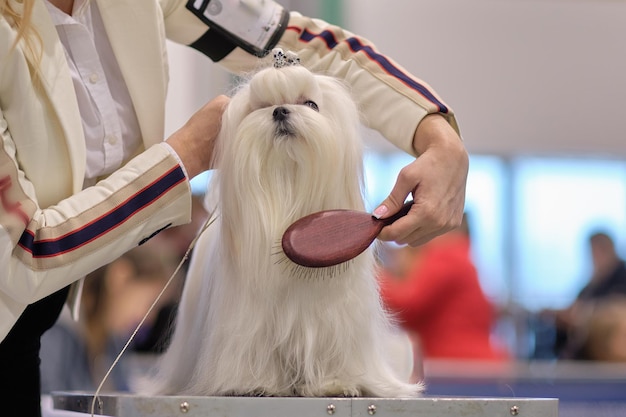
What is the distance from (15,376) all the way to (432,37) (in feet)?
15.1

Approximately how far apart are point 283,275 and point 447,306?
98.9 inches

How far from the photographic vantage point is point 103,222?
1290 mm

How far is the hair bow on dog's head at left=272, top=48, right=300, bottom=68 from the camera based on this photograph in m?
1.44

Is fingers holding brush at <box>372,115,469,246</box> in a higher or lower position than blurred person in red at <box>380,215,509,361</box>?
higher

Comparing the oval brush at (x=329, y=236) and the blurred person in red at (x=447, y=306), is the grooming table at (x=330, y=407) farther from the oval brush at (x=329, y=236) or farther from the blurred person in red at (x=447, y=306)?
the blurred person in red at (x=447, y=306)

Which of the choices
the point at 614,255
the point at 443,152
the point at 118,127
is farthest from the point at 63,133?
the point at 614,255

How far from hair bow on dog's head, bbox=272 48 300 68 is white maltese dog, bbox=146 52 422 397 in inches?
0.4

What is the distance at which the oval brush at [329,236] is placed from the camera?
129cm

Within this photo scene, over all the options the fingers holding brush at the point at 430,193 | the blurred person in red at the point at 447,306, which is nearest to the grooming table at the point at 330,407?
the fingers holding brush at the point at 430,193

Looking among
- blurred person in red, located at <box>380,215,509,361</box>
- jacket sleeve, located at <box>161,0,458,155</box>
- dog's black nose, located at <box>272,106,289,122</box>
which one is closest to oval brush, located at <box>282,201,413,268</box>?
dog's black nose, located at <box>272,106,289,122</box>

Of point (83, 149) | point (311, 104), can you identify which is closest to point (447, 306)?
point (311, 104)

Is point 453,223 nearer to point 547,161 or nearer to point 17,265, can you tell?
point 17,265

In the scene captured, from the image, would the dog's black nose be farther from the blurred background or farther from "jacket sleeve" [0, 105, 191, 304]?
the blurred background

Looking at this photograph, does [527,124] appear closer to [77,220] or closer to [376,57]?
[376,57]
